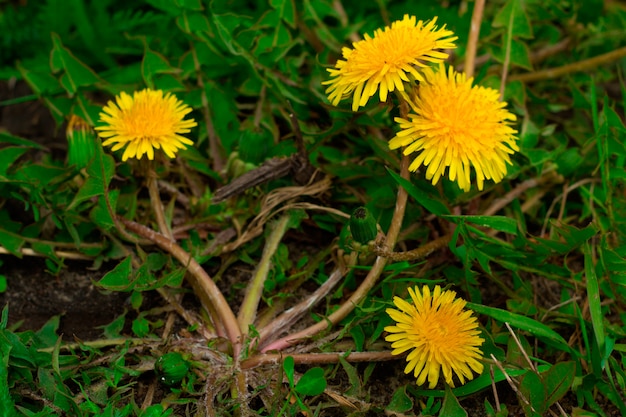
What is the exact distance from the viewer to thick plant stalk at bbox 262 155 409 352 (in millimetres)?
1552

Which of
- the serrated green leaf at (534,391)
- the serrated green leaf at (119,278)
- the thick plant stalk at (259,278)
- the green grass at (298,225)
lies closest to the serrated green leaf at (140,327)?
the green grass at (298,225)

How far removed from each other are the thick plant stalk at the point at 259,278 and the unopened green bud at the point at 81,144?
56 centimetres

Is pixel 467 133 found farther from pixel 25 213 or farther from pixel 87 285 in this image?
pixel 25 213

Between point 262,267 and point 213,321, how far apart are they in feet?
0.64

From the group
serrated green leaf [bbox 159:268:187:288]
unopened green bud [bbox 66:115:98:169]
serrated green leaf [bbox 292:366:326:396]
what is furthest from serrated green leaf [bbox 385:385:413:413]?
unopened green bud [bbox 66:115:98:169]

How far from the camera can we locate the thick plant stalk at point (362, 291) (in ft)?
5.09

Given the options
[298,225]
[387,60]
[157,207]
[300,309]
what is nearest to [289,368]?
[300,309]

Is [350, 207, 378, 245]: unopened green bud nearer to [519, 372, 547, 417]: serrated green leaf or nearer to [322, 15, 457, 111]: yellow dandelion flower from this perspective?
[322, 15, 457, 111]: yellow dandelion flower

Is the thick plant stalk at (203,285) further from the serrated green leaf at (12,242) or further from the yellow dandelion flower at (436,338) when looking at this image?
the yellow dandelion flower at (436,338)

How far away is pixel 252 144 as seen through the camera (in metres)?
1.81

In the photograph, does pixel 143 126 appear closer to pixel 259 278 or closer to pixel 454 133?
pixel 259 278

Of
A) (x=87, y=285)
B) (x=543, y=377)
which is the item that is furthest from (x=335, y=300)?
(x=87, y=285)

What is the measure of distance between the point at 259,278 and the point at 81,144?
65 centimetres

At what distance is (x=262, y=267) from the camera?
1.70 meters
